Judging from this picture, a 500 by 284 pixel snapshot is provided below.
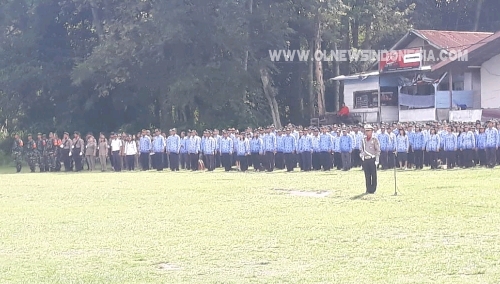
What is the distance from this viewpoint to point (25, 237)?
1484cm

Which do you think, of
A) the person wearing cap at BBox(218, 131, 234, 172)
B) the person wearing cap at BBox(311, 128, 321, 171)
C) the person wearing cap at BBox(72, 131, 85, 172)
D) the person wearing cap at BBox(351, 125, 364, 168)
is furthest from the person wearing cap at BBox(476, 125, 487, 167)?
the person wearing cap at BBox(72, 131, 85, 172)

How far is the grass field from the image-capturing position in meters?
11.0

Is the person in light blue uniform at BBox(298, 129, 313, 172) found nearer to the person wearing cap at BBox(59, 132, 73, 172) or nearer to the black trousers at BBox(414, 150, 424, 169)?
the black trousers at BBox(414, 150, 424, 169)

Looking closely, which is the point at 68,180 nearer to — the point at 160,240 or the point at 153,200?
the point at 153,200

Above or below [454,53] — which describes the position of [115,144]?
below

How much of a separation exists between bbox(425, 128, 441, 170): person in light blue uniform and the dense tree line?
54.8 ft

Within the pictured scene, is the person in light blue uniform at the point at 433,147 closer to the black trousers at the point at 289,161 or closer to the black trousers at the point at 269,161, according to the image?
the black trousers at the point at 289,161

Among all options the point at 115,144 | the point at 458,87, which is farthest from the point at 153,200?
the point at 458,87

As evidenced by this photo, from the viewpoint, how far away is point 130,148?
37.2 metres

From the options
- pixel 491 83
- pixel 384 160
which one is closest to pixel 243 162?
pixel 384 160

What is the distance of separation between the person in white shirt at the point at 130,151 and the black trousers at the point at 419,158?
40.2 feet

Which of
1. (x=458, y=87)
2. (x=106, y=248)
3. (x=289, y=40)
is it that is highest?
(x=289, y=40)

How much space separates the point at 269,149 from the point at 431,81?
14.6m

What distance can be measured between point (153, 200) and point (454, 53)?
2566 centimetres
